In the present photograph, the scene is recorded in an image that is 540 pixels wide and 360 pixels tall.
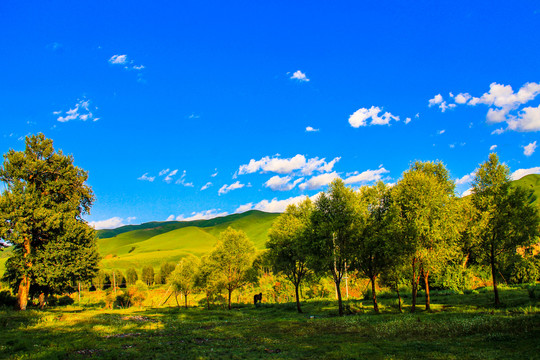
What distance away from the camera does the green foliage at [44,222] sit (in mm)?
43188

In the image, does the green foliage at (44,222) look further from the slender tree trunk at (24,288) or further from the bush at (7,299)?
the bush at (7,299)

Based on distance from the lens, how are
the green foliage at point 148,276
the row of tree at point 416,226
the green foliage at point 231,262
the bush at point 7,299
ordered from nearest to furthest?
the row of tree at point 416,226 → the bush at point 7,299 → the green foliage at point 231,262 → the green foliage at point 148,276

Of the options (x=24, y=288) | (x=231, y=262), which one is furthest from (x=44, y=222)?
(x=231, y=262)

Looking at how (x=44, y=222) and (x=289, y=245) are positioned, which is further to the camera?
(x=289, y=245)

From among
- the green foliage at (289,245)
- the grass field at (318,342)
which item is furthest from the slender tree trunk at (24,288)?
the green foliage at (289,245)

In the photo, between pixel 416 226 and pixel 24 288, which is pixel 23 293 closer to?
pixel 24 288

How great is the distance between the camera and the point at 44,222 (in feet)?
145

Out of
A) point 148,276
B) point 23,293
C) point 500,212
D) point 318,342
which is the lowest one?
point 148,276

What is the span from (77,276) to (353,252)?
44.8 meters

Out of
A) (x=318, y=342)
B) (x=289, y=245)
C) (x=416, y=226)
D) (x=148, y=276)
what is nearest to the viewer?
(x=318, y=342)

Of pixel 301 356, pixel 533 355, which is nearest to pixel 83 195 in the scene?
pixel 301 356

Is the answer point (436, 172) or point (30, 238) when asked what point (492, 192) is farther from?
point (30, 238)

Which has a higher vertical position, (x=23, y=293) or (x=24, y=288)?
(x=24, y=288)

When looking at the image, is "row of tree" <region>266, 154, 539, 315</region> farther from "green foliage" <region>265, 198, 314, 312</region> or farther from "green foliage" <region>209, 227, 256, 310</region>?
"green foliage" <region>209, 227, 256, 310</region>
